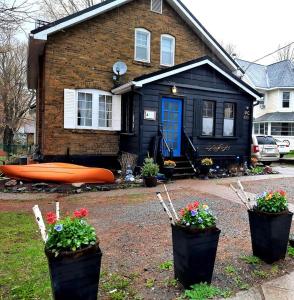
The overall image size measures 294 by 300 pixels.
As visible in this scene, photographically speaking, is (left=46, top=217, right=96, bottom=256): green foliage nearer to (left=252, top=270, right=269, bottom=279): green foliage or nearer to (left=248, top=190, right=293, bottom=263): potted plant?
(left=252, top=270, right=269, bottom=279): green foliage

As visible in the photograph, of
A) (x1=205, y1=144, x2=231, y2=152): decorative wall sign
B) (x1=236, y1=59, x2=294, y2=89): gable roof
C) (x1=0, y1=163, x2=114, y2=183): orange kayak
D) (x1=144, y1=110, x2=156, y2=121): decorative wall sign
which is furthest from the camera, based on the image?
(x1=236, y1=59, x2=294, y2=89): gable roof

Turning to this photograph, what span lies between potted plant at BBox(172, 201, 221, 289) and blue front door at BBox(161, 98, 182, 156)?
8769 mm

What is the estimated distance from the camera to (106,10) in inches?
496

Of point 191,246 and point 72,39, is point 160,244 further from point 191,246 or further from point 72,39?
point 72,39

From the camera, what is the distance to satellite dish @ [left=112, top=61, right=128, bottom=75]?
42.0 ft

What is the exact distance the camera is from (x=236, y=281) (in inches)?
132

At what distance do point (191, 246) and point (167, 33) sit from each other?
13.1 meters

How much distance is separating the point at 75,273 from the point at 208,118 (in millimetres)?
11451

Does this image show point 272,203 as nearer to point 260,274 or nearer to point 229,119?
point 260,274

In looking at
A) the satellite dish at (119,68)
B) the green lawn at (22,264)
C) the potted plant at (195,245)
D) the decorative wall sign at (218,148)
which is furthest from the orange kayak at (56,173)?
the potted plant at (195,245)

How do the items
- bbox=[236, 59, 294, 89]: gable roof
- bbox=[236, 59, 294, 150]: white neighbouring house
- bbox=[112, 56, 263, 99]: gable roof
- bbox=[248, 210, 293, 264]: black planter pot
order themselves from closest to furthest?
bbox=[248, 210, 293, 264]: black planter pot, bbox=[112, 56, 263, 99]: gable roof, bbox=[236, 59, 294, 150]: white neighbouring house, bbox=[236, 59, 294, 89]: gable roof

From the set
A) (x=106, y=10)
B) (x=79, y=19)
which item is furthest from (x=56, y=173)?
(x=106, y=10)

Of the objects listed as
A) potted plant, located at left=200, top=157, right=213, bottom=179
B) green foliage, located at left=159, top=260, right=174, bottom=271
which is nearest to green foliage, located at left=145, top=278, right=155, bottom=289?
green foliage, located at left=159, top=260, right=174, bottom=271

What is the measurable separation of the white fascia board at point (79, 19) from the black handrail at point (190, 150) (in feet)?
19.8
